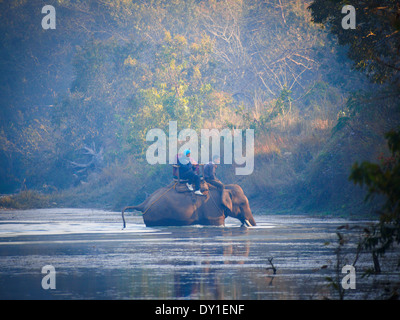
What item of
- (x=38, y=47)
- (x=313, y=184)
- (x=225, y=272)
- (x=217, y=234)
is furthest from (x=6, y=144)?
(x=225, y=272)

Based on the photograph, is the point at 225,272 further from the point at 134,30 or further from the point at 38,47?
the point at 38,47

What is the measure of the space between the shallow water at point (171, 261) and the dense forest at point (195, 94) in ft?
11.7

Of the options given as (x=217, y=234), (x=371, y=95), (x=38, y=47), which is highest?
(x=38, y=47)

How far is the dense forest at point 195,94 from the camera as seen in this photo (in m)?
28.8

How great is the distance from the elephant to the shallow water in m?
0.38

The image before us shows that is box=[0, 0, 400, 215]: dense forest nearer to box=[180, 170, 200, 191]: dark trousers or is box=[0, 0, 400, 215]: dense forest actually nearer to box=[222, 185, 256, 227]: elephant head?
box=[222, 185, 256, 227]: elephant head

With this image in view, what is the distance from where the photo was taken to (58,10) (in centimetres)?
7938

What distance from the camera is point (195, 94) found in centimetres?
4978

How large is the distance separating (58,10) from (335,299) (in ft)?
237
